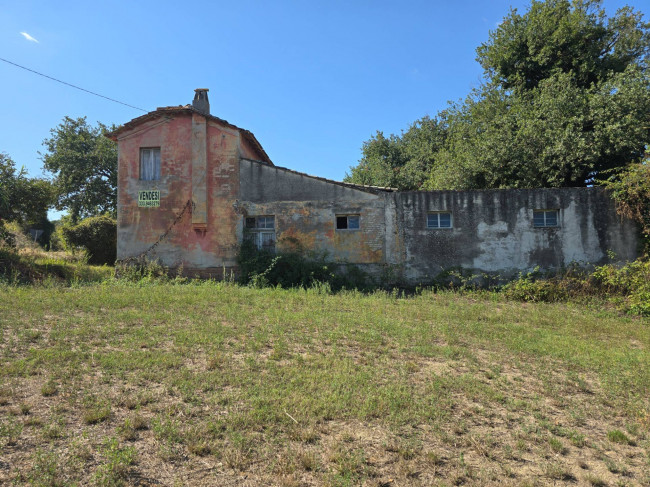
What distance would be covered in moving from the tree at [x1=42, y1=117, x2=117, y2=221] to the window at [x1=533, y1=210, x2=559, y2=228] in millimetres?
24782

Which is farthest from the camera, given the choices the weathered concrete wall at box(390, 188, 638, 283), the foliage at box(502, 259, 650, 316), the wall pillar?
the wall pillar

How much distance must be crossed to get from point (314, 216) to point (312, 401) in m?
9.15

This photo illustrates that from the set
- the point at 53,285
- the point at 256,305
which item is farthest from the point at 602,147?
the point at 53,285

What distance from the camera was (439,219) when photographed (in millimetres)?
12383

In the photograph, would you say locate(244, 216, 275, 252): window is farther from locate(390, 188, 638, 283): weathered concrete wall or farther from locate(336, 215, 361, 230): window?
locate(390, 188, 638, 283): weathered concrete wall

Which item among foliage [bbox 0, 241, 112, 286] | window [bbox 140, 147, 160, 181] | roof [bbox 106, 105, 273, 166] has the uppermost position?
roof [bbox 106, 105, 273, 166]

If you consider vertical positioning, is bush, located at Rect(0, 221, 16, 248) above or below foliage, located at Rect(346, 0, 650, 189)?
below

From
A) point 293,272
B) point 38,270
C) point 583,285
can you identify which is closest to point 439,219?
point 583,285

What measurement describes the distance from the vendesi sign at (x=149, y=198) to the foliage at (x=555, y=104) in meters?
12.1

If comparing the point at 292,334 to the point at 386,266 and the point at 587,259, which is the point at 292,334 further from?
the point at 587,259

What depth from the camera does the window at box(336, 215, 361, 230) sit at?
12820mm

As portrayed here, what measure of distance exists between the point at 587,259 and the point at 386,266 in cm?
577

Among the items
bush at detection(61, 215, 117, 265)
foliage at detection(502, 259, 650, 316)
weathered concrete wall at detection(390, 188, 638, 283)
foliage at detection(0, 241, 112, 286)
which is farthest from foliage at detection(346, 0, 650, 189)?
bush at detection(61, 215, 117, 265)

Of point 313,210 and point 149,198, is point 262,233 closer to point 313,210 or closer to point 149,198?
point 313,210
